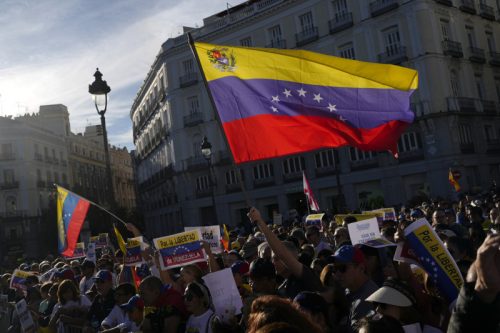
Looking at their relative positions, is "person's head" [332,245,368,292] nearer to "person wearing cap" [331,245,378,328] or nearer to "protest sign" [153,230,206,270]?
"person wearing cap" [331,245,378,328]

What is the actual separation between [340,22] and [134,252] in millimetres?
30810

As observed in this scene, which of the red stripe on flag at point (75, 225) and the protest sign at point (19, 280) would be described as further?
the red stripe on flag at point (75, 225)

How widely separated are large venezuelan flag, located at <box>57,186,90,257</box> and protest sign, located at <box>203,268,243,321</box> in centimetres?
893

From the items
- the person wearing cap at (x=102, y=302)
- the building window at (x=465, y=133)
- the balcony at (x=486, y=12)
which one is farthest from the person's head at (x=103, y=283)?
the balcony at (x=486, y=12)

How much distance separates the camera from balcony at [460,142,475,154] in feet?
108

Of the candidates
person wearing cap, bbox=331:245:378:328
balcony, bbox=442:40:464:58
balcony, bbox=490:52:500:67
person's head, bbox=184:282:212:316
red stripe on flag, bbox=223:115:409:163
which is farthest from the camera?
balcony, bbox=490:52:500:67

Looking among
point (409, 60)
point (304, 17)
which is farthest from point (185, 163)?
point (409, 60)

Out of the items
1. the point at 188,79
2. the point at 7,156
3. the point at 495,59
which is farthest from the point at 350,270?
the point at 7,156

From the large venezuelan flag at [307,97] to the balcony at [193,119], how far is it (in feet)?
121

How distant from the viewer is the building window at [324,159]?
3703 cm

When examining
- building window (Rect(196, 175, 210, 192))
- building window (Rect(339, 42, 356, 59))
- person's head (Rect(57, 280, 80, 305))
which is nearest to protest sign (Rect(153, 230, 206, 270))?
person's head (Rect(57, 280, 80, 305))

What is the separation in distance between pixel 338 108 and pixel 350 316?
12.5 feet

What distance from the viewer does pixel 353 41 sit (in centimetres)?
3606

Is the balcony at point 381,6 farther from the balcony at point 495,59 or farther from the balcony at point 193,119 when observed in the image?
the balcony at point 193,119
